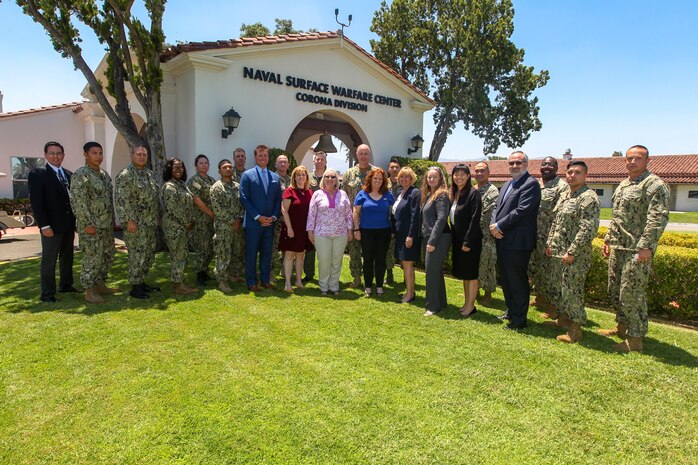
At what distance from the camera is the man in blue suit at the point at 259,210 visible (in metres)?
6.04

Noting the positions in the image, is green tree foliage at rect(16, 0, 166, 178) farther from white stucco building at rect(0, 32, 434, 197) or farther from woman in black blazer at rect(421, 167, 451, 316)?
woman in black blazer at rect(421, 167, 451, 316)

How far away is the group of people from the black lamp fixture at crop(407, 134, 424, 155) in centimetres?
590

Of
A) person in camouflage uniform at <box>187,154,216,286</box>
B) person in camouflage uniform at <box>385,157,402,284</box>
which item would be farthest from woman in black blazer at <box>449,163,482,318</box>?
person in camouflage uniform at <box>187,154,216,286</box>

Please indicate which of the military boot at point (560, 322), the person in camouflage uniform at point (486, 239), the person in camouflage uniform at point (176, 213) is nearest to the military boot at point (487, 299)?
the person in camouflage uniform at point (486, 239)

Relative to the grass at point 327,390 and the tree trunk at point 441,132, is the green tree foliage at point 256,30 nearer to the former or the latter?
the tree trunk at point 441,132

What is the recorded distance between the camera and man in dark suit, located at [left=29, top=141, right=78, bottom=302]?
5.38m

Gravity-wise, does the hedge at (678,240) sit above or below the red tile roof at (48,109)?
below

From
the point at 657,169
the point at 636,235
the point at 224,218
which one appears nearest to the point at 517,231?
the point at 636,235

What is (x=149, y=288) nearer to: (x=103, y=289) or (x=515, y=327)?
(x=103, y=289)

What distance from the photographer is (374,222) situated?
6074mm

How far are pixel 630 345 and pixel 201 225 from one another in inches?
229

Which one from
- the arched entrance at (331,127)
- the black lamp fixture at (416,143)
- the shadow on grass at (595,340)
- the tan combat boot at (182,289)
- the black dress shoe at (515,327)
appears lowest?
the shadow on grass at (595,340)

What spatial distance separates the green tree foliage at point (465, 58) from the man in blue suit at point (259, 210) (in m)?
19.0

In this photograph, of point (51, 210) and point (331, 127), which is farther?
point (331, 127)
